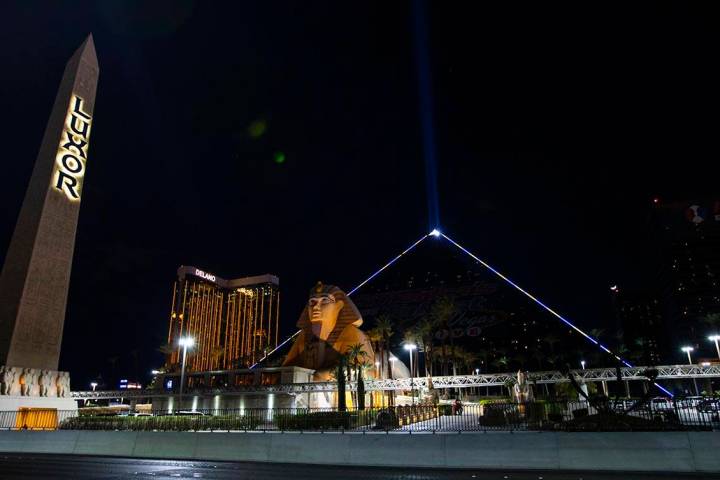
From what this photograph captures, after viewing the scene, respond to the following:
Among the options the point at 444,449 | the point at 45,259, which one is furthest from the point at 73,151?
the point at 444,449

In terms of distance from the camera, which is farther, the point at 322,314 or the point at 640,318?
the point at 640,318

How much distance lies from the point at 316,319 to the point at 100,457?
43.2m

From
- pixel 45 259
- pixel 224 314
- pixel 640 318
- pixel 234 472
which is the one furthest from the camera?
pixel 640 318

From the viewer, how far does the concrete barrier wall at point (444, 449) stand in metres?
13.6

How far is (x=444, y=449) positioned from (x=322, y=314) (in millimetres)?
46983

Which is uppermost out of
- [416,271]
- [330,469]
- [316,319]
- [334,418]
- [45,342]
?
[416,271]

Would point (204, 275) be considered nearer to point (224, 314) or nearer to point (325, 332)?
point (224, 314)

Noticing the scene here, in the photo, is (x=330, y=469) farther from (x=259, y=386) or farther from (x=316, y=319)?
(x=316, y=319)

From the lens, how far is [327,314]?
61875mm

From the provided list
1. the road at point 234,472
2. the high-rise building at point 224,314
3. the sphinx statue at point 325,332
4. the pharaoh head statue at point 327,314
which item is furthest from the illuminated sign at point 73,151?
the high-rise building at point 224,314

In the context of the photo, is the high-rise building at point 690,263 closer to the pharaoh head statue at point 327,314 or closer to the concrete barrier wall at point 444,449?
the pharaoh head statue at point 327,314

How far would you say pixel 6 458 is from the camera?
60.7ft

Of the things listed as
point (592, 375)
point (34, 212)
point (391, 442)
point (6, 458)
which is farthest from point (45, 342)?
point (592, 375)

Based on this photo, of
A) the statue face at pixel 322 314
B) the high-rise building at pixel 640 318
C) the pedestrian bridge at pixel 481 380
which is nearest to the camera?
the pedestrian bridge at pixel 481 380
